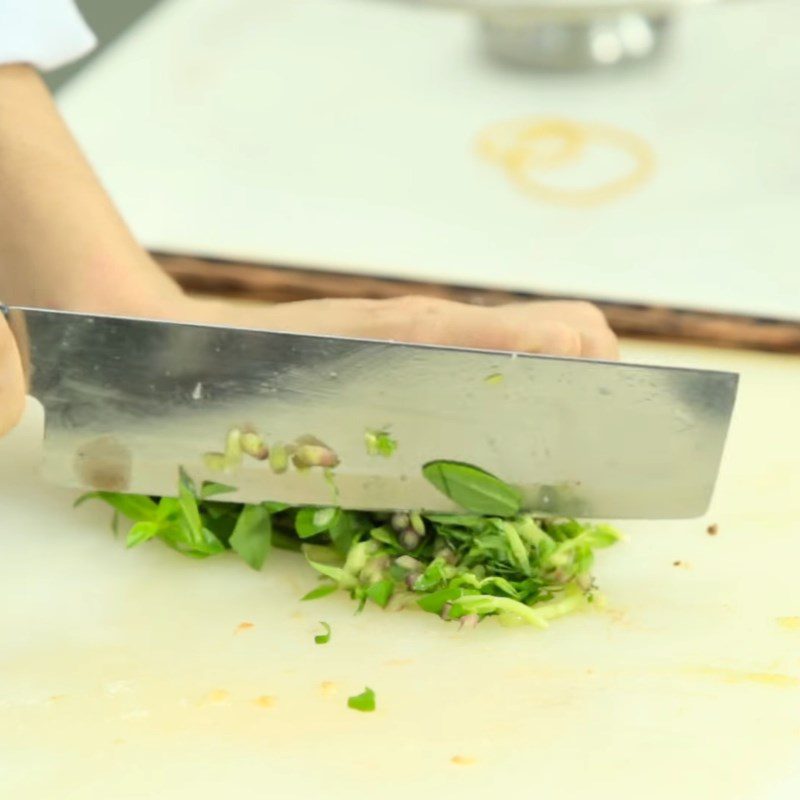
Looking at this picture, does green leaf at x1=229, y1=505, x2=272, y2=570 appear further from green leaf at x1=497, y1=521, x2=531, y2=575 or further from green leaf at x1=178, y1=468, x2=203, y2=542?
green leaf at x1=497, y1=521, x2=531, y2=575

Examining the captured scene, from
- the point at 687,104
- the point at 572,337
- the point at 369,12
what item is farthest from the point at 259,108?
the point at 572,337

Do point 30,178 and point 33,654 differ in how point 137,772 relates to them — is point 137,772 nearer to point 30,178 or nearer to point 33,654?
point 33,654

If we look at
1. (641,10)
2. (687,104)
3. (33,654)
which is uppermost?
(641,10)

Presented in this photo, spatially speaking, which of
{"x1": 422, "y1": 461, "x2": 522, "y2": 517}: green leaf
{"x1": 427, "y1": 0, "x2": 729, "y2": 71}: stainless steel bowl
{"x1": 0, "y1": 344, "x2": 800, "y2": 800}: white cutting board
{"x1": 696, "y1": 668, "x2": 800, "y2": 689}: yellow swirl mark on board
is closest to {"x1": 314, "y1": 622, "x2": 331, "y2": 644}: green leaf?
{"x1": 0, "y1": 344, "x2": 800, "y2": 800}: white cutting board

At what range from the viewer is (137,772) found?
0.66 meters

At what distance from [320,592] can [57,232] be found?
33 cm

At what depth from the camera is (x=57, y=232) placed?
2.98 feet

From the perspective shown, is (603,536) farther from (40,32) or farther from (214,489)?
(40,32)

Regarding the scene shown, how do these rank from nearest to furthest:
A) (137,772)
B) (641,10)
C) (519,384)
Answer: (137,772), (519,384), (641,10)

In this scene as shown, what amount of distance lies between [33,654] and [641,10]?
0.98 metres

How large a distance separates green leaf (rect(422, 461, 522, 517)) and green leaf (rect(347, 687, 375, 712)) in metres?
0.14

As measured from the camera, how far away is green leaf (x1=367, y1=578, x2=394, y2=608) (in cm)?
76

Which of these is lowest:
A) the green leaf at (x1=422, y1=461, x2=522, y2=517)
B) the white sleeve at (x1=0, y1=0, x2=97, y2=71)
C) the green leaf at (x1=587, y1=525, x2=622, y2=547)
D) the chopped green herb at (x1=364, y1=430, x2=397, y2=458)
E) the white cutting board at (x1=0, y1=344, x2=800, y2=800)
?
the white cutting board at (x1=0, y1=344, x2=800, y2=800)

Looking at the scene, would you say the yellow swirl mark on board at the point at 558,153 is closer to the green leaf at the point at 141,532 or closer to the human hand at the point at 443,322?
the human hand at the point at 443,322
